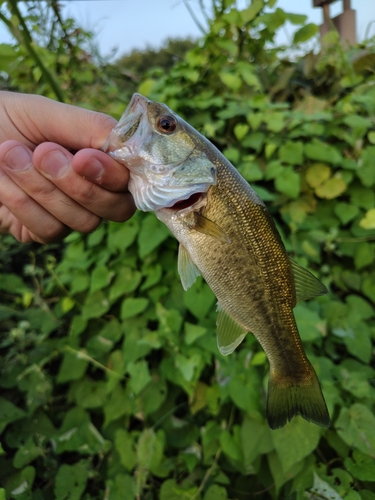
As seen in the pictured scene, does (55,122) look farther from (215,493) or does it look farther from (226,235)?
(215,493)

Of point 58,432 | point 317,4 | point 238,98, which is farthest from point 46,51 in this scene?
point 58,432

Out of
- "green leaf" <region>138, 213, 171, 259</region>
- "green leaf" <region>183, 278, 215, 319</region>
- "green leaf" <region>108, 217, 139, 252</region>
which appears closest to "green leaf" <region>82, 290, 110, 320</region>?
"green leaf" <region>108, 217, 139, 252</region>

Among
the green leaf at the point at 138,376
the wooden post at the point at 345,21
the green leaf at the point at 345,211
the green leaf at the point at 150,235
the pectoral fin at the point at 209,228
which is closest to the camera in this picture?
the pectoral fin at the point at 209,228

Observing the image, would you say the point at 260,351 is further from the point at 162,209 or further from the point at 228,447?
the point at 162,209

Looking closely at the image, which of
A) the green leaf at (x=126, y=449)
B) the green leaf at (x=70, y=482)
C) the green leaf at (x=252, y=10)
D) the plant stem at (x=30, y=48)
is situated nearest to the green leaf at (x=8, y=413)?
the green leaf at (x=70, y=482)

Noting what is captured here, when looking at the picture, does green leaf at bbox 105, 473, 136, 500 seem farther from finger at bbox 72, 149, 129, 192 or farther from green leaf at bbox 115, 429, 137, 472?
finger at bbox 72, 149, 129, 192

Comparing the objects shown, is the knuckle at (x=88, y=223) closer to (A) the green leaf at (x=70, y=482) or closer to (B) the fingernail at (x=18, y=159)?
(B) the fingernail at (x=18, y=159)
